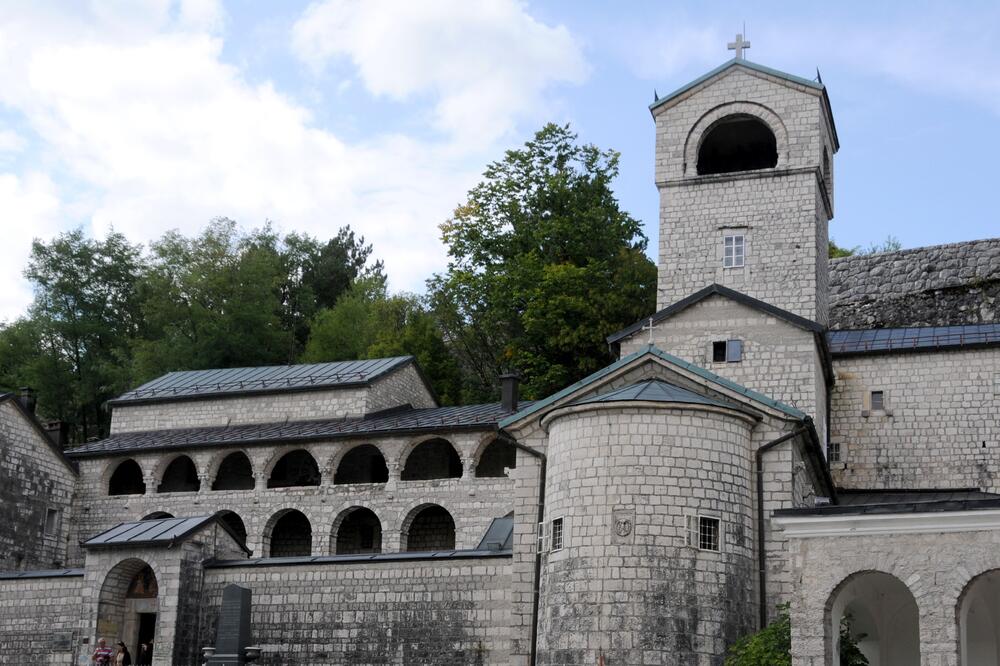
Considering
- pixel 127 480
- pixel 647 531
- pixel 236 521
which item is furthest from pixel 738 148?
pixel 127 480

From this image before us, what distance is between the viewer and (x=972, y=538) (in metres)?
15.1

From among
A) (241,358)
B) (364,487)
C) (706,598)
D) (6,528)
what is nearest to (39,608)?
(6,528)

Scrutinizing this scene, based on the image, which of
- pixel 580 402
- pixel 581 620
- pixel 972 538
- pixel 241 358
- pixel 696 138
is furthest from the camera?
pixel 241 358

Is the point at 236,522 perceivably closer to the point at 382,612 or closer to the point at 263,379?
the point at 263,379

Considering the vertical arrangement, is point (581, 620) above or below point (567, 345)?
below

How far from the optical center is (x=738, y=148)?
29.7m

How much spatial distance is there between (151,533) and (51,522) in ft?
33.9

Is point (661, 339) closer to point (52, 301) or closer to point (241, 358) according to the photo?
point (241, 358)

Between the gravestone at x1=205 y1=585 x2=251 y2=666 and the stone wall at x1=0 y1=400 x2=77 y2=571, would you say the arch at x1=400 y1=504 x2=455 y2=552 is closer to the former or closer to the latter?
the stone wall at x1=0 y1=400 x2=77 y2=571

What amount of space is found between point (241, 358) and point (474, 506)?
17.7 metres

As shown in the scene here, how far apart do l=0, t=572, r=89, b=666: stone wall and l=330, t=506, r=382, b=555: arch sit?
9116 mm

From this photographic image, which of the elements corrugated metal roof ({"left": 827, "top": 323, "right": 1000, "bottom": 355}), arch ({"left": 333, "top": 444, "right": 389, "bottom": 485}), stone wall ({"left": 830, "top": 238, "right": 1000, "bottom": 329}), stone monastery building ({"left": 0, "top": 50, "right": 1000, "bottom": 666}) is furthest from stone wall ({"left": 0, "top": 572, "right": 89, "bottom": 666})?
stone wall ({"left": 830, "top": 238, "right": 1000, "bottom": 329})

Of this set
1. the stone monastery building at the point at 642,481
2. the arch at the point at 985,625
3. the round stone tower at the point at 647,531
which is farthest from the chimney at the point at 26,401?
the arch at the point at 985,625

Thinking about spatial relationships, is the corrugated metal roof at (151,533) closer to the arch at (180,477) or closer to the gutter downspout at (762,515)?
the gutter downspout at (762,515)
